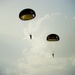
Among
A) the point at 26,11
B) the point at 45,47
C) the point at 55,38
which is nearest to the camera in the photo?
the point at 26,11

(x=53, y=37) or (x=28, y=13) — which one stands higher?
(x=28, y=13)

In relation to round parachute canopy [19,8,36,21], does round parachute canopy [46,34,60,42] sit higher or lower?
lower

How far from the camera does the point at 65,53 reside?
21.4m

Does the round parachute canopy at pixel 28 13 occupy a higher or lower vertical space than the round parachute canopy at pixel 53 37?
higher

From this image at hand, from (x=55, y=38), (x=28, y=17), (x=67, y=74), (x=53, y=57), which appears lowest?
(x=67, y=74)

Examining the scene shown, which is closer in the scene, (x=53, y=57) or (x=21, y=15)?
(x=21, y=15)

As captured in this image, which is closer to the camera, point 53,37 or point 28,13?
point 28,13

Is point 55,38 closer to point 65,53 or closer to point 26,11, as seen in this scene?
point 26,11

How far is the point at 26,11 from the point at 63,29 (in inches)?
306

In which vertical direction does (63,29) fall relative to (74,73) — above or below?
above

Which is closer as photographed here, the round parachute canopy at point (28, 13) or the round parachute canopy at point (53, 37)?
the round parachute canopy at point (28, 13)

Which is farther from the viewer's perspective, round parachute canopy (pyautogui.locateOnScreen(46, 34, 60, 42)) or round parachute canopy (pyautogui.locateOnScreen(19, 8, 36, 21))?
round parachute canopy (pyautogui.locateOnScreen(46, 34, 60, 42))

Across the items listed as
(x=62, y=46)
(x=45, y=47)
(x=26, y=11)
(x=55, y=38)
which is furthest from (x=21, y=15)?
(x=62, y=46)

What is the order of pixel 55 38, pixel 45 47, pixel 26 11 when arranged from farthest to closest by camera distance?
pixel 45 47 → pixel 55 38 → pixel 26 11
